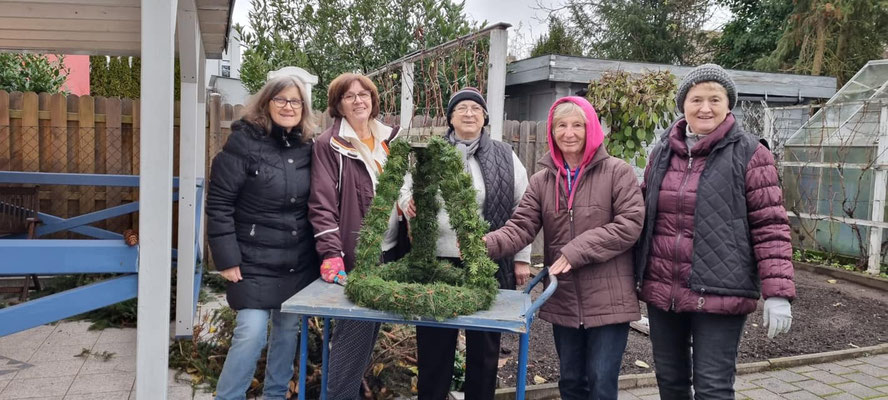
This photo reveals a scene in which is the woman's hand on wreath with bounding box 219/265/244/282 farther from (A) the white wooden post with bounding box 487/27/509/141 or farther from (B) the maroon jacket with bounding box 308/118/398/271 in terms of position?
(A) the white wooden post with bounding box 487/27/509/141

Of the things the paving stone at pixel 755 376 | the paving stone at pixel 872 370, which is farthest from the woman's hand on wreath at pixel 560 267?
the paving stone at pixel 872 370

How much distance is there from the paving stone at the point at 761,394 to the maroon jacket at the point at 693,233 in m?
1.96

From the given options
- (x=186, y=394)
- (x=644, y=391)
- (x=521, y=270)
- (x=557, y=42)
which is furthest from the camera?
(x=557, y=42)

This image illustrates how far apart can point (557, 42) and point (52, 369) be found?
48.4 feet

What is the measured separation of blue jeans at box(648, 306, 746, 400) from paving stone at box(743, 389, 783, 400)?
165cm

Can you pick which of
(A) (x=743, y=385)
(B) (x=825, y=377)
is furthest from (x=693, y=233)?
(B) (x=825, y=377)

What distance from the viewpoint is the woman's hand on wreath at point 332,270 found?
2730mm

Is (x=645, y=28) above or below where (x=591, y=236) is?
above

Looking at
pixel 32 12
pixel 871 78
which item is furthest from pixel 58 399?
pixel 871 78

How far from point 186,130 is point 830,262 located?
27.0 feet

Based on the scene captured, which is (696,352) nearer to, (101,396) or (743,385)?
(743,385)

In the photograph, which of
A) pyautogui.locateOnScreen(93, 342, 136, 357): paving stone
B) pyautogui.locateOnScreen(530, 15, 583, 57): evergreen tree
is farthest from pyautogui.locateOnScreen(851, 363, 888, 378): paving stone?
pyautogui.locateOnScreen(530, 15, 583, 57): evergreen tree

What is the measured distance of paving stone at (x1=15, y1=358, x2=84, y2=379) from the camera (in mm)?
4051

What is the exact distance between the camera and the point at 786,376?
4.52 metres
